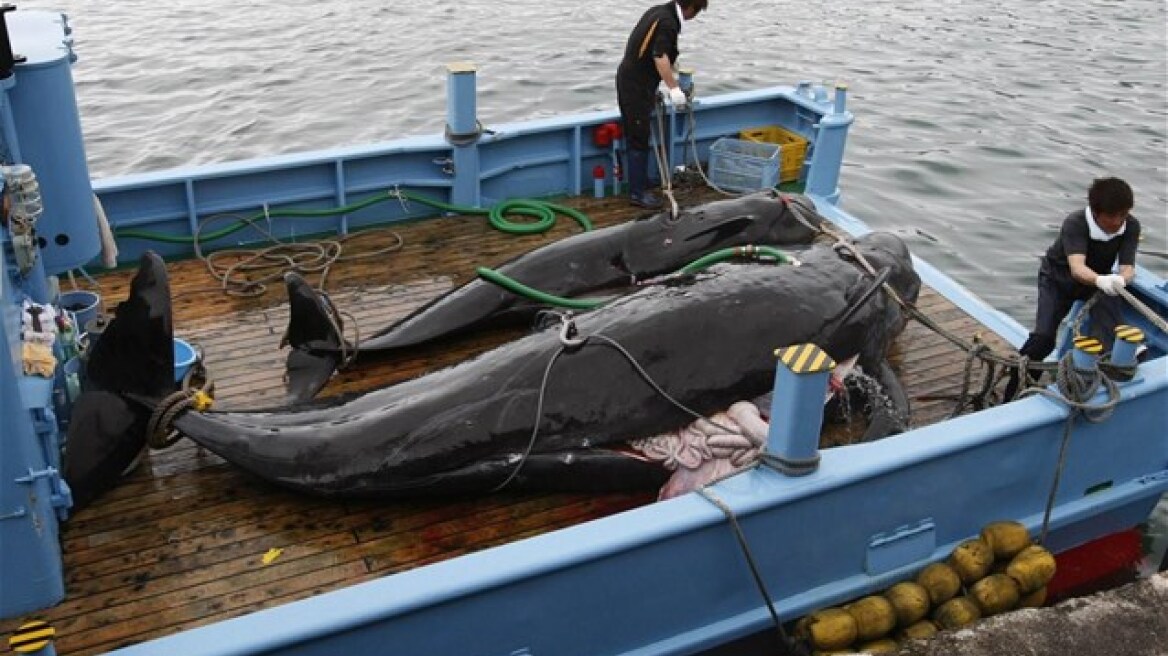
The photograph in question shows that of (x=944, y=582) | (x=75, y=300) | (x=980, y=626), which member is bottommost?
(x=944, y=582)

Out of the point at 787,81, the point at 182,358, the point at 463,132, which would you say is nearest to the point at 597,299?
the point at 463,132

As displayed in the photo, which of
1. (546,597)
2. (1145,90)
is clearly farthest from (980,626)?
(1145,90)

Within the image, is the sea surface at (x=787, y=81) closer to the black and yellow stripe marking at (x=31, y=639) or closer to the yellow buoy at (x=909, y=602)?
the yellow buoy at (x=909, y=602)

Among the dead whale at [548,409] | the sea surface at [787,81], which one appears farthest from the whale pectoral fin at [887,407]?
the sea surface at [787,81]

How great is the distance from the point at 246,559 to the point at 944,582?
3.46 m

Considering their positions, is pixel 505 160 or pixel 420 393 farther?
pixel 505 160

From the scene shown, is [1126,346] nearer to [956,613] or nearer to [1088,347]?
[1088,347]

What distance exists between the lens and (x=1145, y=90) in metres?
16.8

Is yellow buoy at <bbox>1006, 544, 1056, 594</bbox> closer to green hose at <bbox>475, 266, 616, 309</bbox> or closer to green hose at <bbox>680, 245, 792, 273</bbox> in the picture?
green hose at <bbox>680, 245, 792, 273</bbox>

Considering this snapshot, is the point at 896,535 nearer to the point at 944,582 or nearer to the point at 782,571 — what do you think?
the point at 944,582

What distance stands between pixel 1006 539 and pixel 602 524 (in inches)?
90.2

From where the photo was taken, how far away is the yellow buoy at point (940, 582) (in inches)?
208

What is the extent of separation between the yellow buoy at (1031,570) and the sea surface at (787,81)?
5710 millimetres

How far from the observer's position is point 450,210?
884 centimetres
